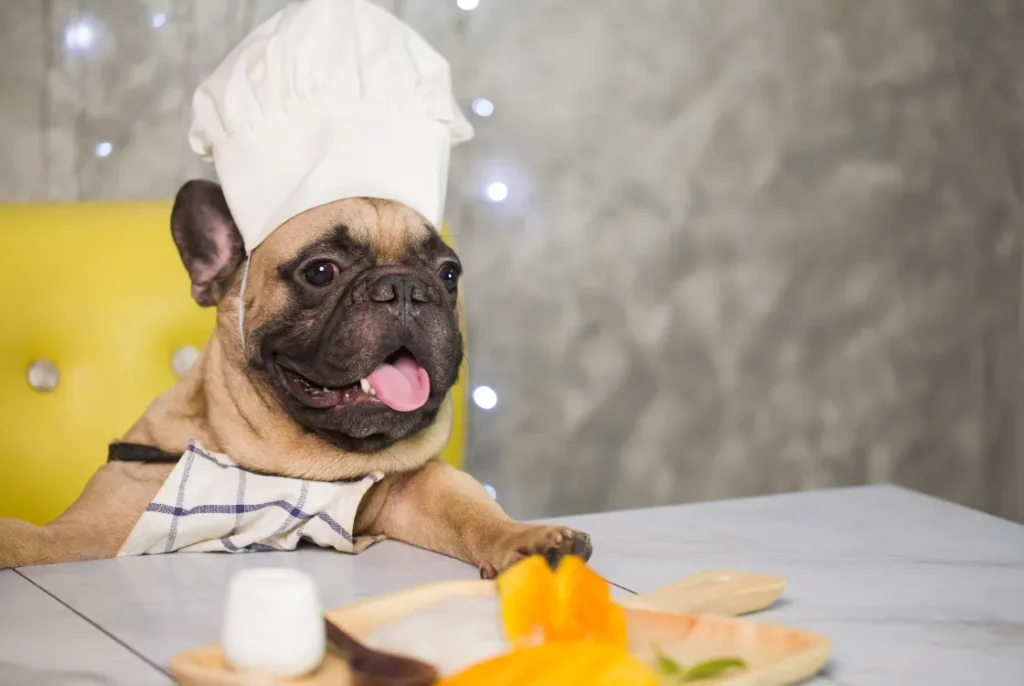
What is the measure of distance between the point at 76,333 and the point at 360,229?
578 mm

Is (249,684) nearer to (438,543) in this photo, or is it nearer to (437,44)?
(438,543)

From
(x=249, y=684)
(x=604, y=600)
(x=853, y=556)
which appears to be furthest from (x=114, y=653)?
(x=853, y=556)

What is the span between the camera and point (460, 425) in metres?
1.60

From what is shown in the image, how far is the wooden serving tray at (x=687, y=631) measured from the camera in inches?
22.7

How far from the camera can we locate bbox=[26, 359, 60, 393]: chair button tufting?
1458mm

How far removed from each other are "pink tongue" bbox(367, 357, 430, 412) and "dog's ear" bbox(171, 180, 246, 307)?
0.21m

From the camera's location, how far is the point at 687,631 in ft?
2.16

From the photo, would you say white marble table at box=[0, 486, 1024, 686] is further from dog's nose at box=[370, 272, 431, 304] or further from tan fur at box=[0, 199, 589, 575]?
dog's nose at box=[370, 272, 431, 304]

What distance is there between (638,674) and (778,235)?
5.38 ft

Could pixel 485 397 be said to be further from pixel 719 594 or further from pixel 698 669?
pixel 698 669

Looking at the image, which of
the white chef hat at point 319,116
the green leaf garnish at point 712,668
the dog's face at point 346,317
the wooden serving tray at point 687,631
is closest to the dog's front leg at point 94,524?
the dog's face at point 346,317

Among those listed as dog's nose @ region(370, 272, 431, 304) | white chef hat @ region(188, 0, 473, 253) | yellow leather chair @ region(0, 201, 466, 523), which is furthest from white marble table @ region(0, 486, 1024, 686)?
yellow leather chair @ region(0, 201, 466, 523)

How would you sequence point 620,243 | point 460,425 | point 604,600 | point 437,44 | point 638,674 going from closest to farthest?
point 638,674 → point 604,600 → point 460,425 → point 437,44 → point 620,243

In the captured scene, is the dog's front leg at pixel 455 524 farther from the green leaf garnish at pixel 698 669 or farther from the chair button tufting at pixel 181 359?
the chair button tufting at pixel 181 359
